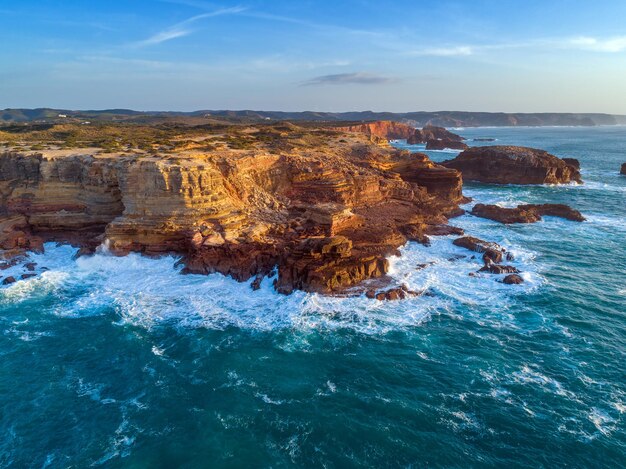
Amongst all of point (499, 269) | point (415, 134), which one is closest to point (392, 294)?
point (499, 269)

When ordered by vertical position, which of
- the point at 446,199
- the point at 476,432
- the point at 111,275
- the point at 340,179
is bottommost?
the point at 476,432

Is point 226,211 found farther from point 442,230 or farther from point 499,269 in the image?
point 499,269

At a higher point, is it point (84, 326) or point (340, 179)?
point (340, 179)

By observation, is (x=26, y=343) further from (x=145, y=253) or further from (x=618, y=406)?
(x=618, y=406)

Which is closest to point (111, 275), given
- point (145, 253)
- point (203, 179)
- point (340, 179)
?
point (145, 253)

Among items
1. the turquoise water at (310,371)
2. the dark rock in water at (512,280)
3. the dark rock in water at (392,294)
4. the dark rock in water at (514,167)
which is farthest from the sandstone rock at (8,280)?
the dark rock in water at (514,167)

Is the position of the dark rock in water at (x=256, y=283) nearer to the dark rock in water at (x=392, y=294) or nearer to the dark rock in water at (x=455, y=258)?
the dark rock in water at (x=392, y=294)
